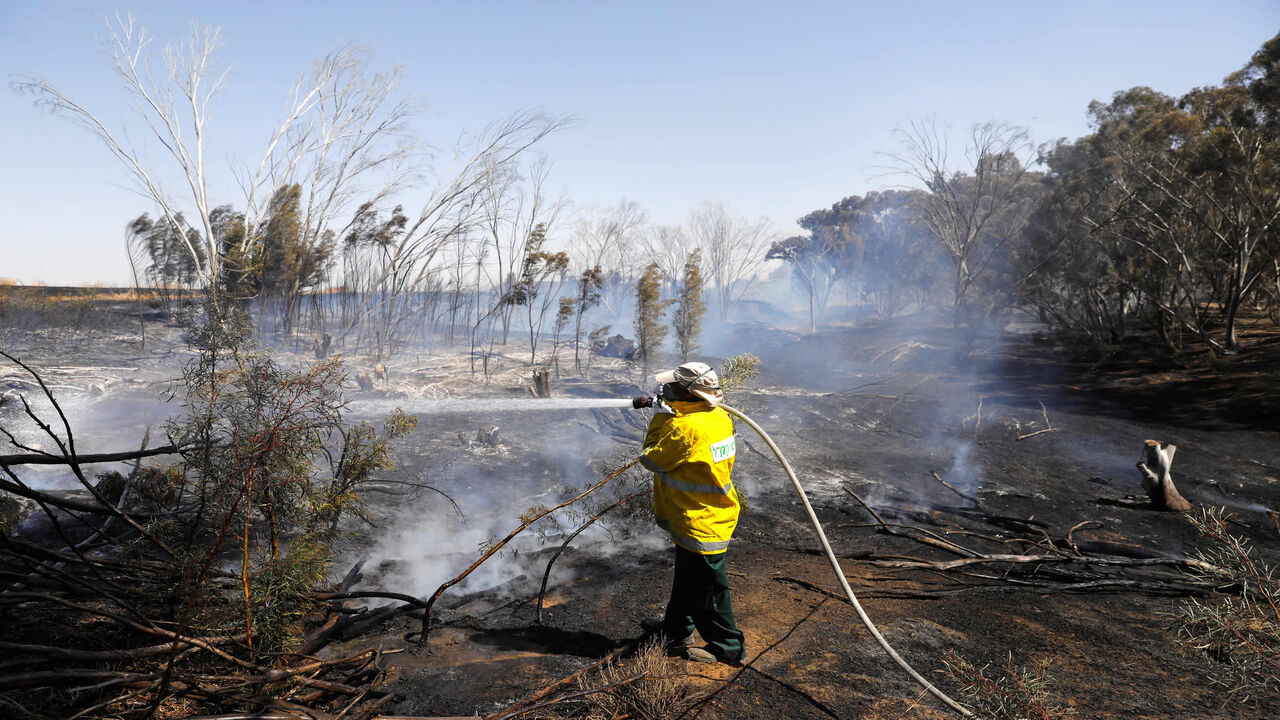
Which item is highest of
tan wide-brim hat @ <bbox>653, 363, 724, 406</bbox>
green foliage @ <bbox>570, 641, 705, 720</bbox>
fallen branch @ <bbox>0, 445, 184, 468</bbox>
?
tan wide-brim hat @ <bbox>653, 363, 724, 406</bbox>

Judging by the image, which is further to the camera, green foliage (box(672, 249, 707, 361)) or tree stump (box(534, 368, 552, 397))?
green foliage (box(672, 249, 707, 361))

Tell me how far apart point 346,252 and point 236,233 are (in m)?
4.46

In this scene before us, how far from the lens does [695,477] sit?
368 centimetres

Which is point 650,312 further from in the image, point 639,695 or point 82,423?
point 639,695

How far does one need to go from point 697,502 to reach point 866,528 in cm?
461

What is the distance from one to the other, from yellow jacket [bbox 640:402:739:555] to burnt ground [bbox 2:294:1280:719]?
0.82m

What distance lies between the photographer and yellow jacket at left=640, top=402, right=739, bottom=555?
3.63 metres

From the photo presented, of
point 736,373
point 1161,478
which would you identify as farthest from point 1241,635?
point 1161,478

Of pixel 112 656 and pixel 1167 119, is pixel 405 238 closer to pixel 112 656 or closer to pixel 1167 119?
pixel 112 656

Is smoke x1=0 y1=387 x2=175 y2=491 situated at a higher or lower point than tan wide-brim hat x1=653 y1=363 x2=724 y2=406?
lower

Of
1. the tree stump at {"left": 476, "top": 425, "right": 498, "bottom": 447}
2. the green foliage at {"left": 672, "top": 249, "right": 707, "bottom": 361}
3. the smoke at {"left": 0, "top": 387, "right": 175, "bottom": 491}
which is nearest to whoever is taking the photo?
the smoke at {"left": 0, "top": 387, "right": 175, "bottom": 491}

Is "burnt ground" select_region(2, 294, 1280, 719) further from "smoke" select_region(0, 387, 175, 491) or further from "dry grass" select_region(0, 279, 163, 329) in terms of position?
"dry grass" select_region(0, 279, 163, 329)

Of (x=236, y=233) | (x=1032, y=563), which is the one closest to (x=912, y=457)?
(x=1032, y=563)

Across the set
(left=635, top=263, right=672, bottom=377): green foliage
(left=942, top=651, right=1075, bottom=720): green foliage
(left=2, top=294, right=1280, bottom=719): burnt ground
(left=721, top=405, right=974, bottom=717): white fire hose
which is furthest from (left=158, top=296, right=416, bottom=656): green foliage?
(left=635, top=263, right=672, bottom=377): green foliage
